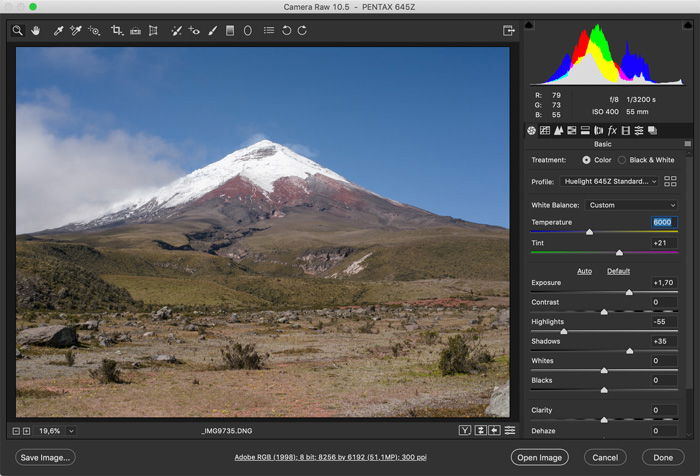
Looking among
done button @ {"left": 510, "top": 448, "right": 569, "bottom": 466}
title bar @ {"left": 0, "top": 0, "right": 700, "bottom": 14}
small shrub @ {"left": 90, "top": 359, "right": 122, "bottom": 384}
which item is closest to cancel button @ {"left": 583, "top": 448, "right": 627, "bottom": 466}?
done button @ {"left": 510, "top": 448, "right": 569, "bottom": 466}

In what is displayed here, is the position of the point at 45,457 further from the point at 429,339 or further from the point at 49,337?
the point at 429,339

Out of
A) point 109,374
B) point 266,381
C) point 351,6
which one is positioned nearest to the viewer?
point 351,6

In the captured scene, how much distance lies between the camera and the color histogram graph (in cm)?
611

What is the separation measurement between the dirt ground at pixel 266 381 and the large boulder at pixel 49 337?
778 mm

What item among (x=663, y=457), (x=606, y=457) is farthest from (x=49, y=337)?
(x=663, y=457)

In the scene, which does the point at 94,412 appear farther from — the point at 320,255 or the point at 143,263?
the point at 320,255

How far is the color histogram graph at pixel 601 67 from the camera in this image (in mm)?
6109

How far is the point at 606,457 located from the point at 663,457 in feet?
2.33

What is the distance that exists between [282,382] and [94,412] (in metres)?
6.24

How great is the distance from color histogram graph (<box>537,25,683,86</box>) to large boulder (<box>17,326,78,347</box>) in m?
26.4

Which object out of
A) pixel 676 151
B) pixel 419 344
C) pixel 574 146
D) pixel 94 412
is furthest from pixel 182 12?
pixel 419 344

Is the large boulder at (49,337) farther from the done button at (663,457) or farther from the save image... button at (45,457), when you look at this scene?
the done button at (663,457)

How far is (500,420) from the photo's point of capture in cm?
605

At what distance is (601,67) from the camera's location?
612 centimetres
